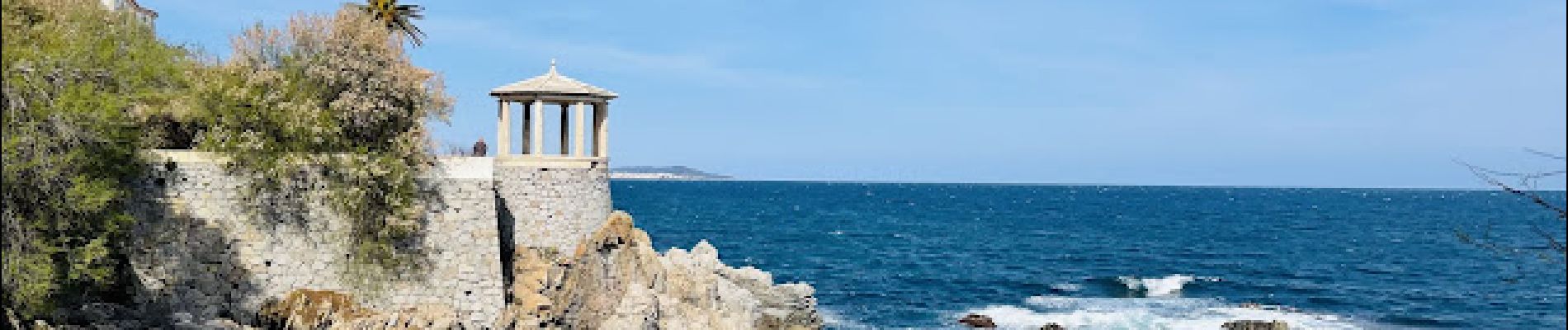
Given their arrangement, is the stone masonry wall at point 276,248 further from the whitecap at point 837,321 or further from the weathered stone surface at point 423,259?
the whitecap at point 837,321

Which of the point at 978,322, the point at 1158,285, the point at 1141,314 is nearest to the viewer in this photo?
the point at 978,322

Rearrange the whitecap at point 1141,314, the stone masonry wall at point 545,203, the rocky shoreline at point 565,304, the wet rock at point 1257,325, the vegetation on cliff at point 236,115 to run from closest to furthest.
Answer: the vegetation on cliff at point 236,115 < the rocky shoreline at point 565,304 < the stone masonry wall at point 545,203 < the wet rock at point 1257,325 < the whitecap at point 1141,314

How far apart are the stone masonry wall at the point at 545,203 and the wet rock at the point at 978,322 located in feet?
63.8

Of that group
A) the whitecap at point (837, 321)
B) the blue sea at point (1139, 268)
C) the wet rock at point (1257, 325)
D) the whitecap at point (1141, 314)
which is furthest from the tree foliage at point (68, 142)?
the wet rock at point (1257, 325)

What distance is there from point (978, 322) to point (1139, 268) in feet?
85.5

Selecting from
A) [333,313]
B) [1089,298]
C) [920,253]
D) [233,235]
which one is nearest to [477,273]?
[333,313]

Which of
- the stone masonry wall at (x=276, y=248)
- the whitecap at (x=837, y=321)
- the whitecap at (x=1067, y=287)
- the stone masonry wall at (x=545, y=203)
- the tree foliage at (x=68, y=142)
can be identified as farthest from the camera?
the whitecap at (x=1067, y=287)

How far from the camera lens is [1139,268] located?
62031mm

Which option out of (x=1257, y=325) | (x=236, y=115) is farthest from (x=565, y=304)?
(x=1257, y=325)

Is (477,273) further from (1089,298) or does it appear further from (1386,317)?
(1386,317)

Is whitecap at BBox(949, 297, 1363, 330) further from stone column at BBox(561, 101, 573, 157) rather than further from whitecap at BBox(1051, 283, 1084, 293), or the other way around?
stone column at BBox(561, 101, 573, 157)

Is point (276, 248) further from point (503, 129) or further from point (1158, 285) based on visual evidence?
point (1158, 285)

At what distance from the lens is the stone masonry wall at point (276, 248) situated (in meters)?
19.9

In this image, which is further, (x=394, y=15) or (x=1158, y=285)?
(x=1158, y=285)
